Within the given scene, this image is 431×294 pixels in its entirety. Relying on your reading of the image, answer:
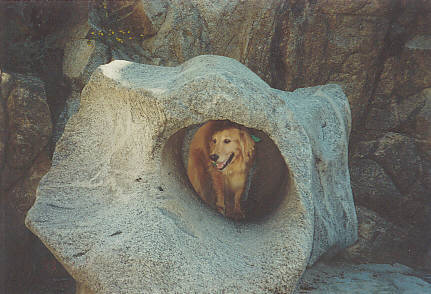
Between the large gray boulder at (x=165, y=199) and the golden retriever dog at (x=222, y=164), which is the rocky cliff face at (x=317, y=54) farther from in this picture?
the golden retriever dog at (x=222, y=164)

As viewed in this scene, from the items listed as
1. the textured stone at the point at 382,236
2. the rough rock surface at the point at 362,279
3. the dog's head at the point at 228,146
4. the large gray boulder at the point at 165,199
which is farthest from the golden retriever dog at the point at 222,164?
the textured stone at the point at 382,236

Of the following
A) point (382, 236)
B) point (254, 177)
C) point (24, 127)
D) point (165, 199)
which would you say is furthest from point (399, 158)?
point (24, 127)

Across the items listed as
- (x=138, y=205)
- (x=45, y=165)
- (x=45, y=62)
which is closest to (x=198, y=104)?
(x=138, y=205)

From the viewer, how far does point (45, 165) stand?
4.20 m

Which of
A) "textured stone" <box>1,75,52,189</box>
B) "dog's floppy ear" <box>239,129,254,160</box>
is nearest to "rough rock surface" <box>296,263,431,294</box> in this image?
"dog's floppy ear" <box>239,129,254,160</box>

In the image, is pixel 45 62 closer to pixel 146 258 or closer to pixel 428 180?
pixel 146 258

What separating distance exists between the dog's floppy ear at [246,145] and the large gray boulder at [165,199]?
38cm

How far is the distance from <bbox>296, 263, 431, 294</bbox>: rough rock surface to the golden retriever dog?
81 centimetres

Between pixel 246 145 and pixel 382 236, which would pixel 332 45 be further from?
pixel 382 236

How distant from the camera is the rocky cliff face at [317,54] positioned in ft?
14.8

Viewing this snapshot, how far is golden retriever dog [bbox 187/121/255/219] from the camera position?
122 inches

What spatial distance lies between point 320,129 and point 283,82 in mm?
1685

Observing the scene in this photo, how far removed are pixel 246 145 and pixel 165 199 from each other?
0.85 m

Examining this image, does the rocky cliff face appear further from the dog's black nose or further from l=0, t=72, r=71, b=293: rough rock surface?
the dog's black nose
